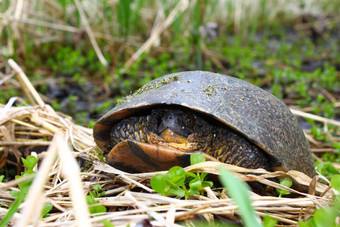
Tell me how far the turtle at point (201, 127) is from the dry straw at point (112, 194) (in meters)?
0.12

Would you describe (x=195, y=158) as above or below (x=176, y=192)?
above

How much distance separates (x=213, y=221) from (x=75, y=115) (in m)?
2.90

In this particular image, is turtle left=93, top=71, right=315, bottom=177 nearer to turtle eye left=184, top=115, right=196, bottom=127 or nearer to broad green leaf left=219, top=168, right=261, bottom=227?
turtle eye left=184, top=115, right=196, bottom=127

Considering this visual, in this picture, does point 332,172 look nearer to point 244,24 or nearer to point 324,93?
point 324,93

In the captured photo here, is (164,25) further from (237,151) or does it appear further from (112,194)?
(112,194)

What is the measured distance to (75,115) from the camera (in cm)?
421

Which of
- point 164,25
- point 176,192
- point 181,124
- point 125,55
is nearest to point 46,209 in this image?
point 176,192

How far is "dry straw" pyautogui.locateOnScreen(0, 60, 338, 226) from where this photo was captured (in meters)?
1.01

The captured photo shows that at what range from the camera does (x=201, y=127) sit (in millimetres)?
2141

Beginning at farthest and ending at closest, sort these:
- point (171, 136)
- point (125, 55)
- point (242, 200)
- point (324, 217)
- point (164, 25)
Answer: point (125, 55)
point (164, 25)
point (171, 136)
point (324, 217)
point (242, 200)

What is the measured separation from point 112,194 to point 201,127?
634mm

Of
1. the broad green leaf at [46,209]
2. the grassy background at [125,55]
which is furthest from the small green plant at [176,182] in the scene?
the grassy background at [125,55]

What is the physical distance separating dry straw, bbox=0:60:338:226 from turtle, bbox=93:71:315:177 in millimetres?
115

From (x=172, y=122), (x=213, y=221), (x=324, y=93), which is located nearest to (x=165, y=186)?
(x=213, y=221)
